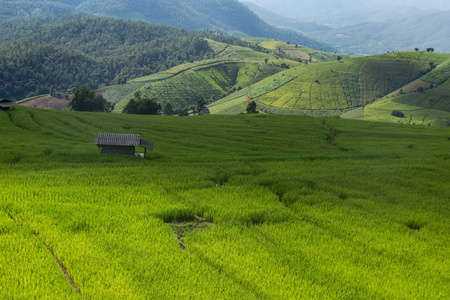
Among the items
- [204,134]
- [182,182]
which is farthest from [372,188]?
[204,134]

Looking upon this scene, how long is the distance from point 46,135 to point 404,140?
82844 mm

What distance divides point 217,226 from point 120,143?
97.8 feet

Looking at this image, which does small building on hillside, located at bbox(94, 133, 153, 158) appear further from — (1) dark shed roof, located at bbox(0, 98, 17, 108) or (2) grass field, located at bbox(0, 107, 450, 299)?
(1) dark shed roof, located at bbox(0, 98, 17, 108)

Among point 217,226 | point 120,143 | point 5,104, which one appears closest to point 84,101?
point 5,104

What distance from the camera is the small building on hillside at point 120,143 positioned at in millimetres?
50881

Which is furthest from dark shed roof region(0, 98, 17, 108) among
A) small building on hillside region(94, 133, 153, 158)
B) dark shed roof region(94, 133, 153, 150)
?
dark shed roof region(94, 133, 153, 150)

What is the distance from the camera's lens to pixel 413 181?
46125mm

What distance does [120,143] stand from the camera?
5138 centimetres

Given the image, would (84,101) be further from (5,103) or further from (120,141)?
(120,141)

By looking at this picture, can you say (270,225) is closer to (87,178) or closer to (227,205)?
(227,205)

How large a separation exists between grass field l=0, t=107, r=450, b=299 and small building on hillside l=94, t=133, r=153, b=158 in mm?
2397

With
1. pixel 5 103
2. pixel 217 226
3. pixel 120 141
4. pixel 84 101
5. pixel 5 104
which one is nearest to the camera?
pixel 217 226

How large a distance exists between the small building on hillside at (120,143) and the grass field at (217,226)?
7.86ft

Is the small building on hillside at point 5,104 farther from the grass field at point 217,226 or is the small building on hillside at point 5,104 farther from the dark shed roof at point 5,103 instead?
the grass field at point 217,226
